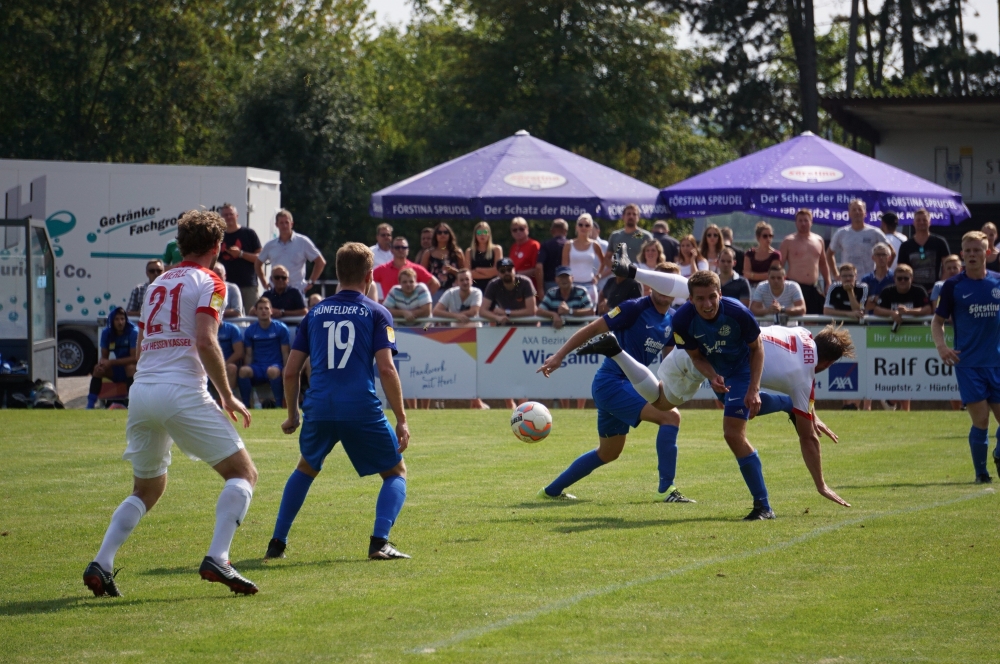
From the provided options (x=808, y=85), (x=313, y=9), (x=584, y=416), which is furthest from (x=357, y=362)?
(x=313, y=9)

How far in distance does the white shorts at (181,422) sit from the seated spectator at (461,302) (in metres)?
12.2

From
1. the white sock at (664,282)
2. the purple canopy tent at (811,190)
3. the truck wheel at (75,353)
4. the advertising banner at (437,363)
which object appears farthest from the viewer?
the truck wheel at (75,353)

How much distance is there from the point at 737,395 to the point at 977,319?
11.4 feet

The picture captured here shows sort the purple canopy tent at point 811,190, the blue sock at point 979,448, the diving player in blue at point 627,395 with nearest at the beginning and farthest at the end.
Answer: the diving player in blue at point 627,395, the blue sock at point 979,448, the purple canopy tent at point 811,190

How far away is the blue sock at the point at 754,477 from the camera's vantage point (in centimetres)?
944

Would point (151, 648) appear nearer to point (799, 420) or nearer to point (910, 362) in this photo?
point (799, 420)

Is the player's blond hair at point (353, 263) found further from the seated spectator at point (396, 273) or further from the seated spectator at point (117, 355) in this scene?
the seated spectator at point (396, 273)

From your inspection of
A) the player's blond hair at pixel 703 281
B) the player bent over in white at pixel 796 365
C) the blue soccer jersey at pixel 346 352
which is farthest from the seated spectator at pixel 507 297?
the blue soccer jersey at pixel 346 352

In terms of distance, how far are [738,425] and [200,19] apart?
36.9 metres

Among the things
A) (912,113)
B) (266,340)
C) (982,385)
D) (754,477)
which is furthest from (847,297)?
(912,113)

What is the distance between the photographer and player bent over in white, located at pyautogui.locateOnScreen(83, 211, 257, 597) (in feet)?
22.3

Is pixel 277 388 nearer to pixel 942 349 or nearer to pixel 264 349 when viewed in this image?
pixel 264 349

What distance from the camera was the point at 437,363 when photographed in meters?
19.1

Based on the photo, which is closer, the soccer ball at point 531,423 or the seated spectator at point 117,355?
the soccer ball at point 531,423
